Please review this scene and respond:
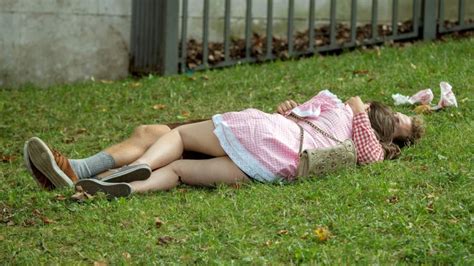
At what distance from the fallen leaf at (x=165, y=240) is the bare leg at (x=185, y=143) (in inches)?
45.0

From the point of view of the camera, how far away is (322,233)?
5.05 m

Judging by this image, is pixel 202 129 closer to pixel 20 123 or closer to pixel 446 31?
pixel 20 123

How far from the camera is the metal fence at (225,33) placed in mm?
11055

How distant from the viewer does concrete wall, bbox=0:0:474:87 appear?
1066 cm

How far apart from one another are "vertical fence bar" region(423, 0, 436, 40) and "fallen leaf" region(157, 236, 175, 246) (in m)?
7.40

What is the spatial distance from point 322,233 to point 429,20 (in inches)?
289

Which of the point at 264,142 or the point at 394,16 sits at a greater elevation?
the point at 394,16

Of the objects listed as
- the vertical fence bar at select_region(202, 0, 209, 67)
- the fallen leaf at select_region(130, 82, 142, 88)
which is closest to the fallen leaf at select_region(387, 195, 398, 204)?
the fallen leaf at select_region(130, 82, 142, 88)

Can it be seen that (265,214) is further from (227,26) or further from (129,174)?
(227,26)

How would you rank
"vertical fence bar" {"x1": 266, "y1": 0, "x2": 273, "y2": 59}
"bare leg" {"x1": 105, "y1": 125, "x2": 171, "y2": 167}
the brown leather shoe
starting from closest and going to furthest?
the brown leather shoe → "bare leg" {"x1": 105, "y1": 125, "x2": 171, "y2": 167} → "vertical fence bar" {"x1": 266, "y1": 0, "x2": 273, "y2": 59}

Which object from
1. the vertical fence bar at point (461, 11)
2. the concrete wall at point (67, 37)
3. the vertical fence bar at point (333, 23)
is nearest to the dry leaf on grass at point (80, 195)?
the concrete wall at point (67, 37)

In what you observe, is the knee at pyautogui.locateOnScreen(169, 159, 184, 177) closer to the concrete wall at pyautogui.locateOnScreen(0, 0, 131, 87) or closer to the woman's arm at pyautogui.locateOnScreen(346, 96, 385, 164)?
the woman's arm at pyautogui.locateOnScreen(346, 96, 385, 164)

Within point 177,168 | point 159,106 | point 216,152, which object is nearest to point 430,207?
point 216,152

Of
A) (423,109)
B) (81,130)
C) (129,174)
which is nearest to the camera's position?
(129,174)
